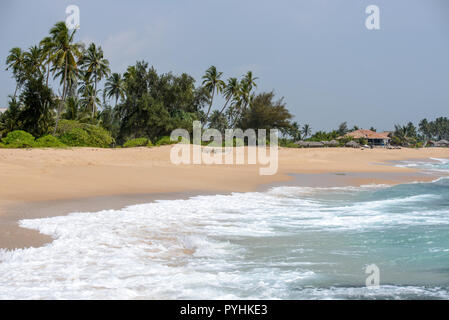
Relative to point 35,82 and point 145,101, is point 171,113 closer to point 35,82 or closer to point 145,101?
point 145,101

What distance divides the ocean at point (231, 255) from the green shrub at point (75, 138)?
21940 millimetres

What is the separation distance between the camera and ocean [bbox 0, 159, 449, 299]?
4.97 meters

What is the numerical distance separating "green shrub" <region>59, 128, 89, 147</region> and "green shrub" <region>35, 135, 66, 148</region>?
5.23 ft

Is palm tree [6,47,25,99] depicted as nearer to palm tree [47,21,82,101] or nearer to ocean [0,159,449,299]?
palm tree [47,21,82,101]

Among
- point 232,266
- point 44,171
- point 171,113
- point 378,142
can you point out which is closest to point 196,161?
point 44,171

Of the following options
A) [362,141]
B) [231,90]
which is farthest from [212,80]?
[362,141]

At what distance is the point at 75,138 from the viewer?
3159 cm

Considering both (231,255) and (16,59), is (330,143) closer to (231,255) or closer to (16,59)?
(16,59)

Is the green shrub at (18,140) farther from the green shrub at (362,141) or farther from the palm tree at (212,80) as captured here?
the green shrub at (362,141)

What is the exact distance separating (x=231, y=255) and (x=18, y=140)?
Result: 980 inches

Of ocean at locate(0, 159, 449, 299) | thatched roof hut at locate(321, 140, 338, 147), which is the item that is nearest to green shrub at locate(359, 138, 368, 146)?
thatched roof hut at locate(321, 140, 338, 147)

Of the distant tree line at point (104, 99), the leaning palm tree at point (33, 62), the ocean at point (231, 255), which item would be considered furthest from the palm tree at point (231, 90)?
the ocean at point (231, 255)

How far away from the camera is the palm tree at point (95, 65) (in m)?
47.5

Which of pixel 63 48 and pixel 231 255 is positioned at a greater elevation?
pixel 63 48
